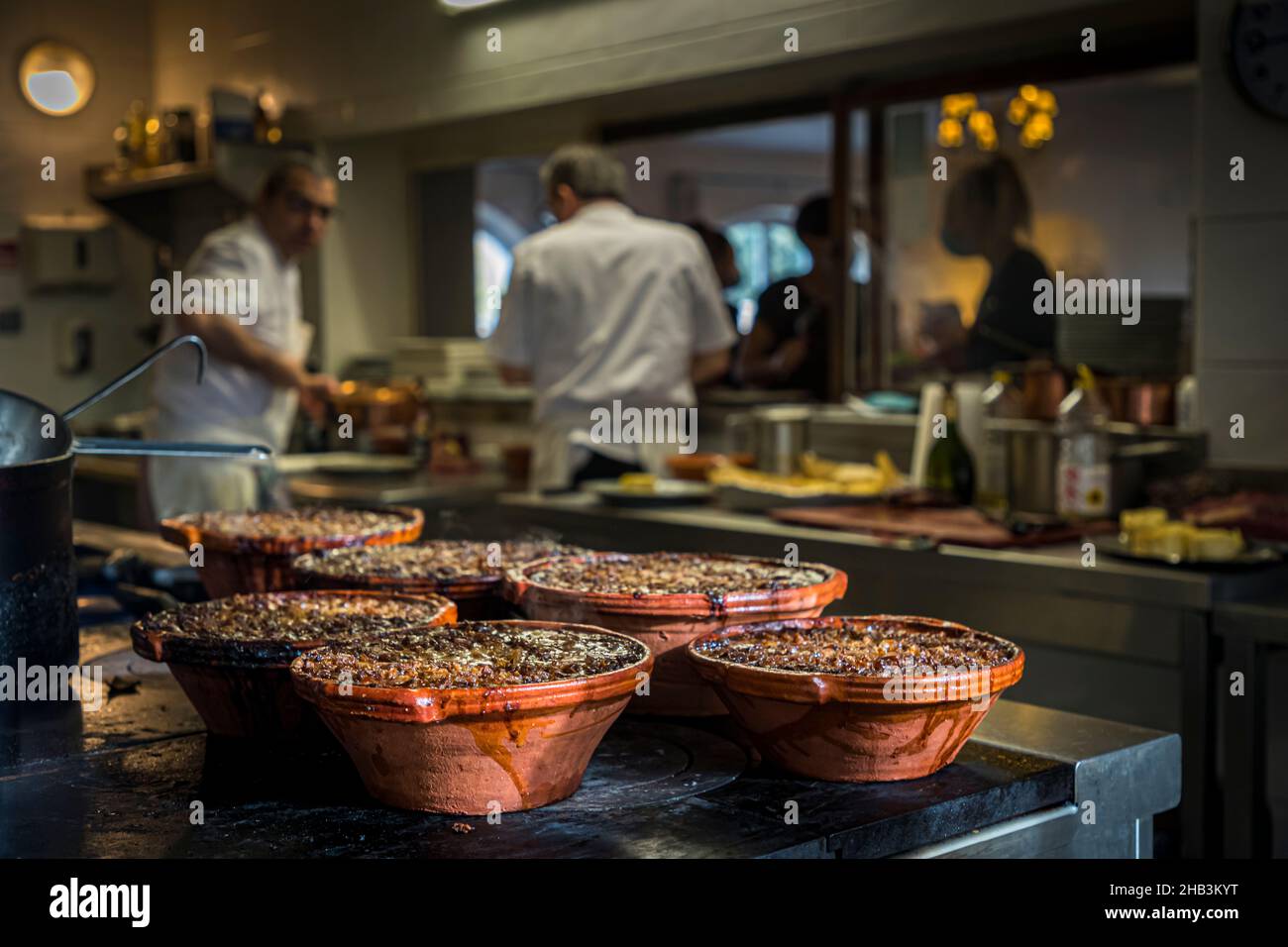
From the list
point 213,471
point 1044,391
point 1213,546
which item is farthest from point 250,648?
point 213,471

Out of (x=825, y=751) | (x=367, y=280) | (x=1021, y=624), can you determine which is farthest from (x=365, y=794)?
(x=367, y=280)

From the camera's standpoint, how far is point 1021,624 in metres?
2.97

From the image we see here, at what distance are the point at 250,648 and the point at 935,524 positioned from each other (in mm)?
2110

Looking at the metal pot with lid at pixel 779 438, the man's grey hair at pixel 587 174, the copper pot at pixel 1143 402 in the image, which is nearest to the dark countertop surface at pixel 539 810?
the copper pot at pixel 1143 402

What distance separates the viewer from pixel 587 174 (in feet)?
13.3

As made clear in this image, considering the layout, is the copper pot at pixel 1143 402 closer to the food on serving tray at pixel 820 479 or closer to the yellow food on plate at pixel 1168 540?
the food on serving tray at pixel 820 479

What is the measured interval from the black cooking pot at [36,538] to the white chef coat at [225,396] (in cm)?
227

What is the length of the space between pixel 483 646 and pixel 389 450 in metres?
4.08

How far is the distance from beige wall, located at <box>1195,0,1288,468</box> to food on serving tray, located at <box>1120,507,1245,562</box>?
40 centimetres

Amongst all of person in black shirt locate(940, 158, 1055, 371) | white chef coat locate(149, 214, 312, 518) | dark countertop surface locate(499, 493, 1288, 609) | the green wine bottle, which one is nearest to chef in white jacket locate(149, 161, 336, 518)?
white chef coat locate(149, 214, 312, 518)

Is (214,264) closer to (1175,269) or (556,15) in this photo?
(556,15)

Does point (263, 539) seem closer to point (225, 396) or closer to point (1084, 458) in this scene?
point (1084, 458)

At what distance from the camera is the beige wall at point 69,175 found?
6.58 meters

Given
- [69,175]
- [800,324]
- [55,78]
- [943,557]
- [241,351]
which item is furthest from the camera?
[69,175]
